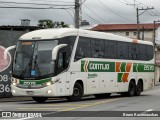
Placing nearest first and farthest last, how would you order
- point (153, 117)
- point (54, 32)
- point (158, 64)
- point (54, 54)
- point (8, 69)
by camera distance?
1. point (153, 117)
2. point (54, 54)
3. point (54, 32)
4. point (8, 69)
5. point (158, 64)

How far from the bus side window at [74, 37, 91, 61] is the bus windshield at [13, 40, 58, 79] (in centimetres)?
178

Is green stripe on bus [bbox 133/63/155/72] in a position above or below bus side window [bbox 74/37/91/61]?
below

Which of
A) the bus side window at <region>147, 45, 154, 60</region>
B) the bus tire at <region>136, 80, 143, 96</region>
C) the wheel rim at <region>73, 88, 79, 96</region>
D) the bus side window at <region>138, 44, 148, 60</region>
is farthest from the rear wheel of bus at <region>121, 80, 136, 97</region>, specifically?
the wheel rim at <region>73, 88, 79, 96</region>

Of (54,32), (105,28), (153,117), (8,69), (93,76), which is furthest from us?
(105,28)

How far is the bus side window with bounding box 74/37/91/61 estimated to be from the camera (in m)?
22.5

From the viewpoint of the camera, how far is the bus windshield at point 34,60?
20.7m

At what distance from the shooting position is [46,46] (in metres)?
21.1

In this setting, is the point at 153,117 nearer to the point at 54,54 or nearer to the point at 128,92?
the point at 54,54

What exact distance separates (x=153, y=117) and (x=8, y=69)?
15.2m

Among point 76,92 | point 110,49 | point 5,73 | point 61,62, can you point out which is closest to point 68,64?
point 61,62

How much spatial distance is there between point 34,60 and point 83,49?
3.11m

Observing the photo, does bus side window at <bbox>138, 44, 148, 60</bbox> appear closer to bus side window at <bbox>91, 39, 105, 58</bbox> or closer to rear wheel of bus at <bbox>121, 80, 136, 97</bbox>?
rear wheel of bus at <bbox>121, 80, 136, 97</bbox>

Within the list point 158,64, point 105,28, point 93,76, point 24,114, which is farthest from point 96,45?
point 105,28

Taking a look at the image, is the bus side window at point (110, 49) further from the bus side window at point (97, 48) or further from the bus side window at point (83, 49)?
the bus side window at point (83, 49)
